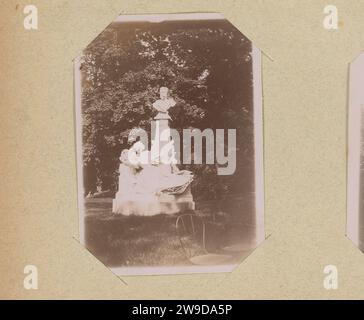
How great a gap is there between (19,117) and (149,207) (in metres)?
0.38

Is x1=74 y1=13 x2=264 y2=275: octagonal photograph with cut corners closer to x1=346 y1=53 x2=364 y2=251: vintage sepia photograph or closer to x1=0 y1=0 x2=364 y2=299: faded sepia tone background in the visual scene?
x1=0 y1=0 x2=364 y2=299: faded sepia tone background

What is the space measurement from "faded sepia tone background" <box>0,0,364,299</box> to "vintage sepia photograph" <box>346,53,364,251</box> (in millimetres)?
17

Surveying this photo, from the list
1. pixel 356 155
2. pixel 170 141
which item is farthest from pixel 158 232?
pixel 356 155

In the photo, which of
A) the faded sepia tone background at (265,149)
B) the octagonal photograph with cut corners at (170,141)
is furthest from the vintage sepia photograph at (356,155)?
the octagonal photograph with cut corners at (170,141)

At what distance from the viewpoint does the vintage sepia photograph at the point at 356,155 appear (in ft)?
3.84

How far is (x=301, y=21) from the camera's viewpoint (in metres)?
1.17

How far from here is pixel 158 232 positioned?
46.7 inches

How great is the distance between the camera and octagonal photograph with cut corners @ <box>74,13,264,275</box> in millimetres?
1174

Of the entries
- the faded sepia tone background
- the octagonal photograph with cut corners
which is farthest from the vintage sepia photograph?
the octagonal photograph with cut corners

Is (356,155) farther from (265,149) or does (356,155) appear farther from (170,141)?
(170,141)

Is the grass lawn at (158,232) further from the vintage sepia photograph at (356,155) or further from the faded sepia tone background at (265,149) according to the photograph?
the vintage sepia photograph at (356,155)

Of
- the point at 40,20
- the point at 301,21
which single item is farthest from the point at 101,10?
the point at 301,21

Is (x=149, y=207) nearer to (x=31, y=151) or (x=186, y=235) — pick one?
(x=186, y=235)

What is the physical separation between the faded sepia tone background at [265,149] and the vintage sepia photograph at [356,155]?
17mm
